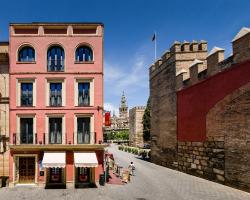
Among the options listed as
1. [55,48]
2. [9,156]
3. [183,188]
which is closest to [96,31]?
[55,48]

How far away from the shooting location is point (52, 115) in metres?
22.9

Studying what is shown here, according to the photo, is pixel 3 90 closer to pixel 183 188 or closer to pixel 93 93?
pixel 93 93

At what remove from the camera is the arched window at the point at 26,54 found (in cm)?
2345

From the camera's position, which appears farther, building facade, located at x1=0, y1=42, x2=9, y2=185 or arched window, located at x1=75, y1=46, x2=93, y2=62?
arched window, located at x1=75, y1=46, x2=93, y2=62

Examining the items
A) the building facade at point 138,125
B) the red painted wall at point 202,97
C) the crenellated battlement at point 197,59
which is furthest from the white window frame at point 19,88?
the building facade at point 138,125

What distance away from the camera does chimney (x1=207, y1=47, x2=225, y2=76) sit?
22.2m

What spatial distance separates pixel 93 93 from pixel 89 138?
3.70 metres

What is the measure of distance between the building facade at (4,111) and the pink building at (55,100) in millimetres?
667

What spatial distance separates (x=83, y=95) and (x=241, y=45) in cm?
1259

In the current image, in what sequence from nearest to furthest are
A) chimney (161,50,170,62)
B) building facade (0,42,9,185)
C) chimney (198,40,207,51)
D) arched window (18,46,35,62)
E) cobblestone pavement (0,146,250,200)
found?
cobblestone pavement (0,146,250,200), building facade (0,42,9,185), arched window (18,46,35,62), chimney (198,40,207,51), chimney (161,50,170,62)

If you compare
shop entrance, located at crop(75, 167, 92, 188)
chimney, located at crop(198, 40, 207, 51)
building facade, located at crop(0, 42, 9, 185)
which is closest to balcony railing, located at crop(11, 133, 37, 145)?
building facade, located at crop(0, 42, 9, 185)

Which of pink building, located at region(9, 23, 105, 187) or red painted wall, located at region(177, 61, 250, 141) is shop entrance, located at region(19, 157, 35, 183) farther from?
red painted wall, located at region(177, 61, 250, 141)

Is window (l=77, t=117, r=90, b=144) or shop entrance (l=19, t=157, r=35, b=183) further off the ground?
window (l=77, t=117, r=90, b=144)

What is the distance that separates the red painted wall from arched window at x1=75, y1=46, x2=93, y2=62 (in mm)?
10120
